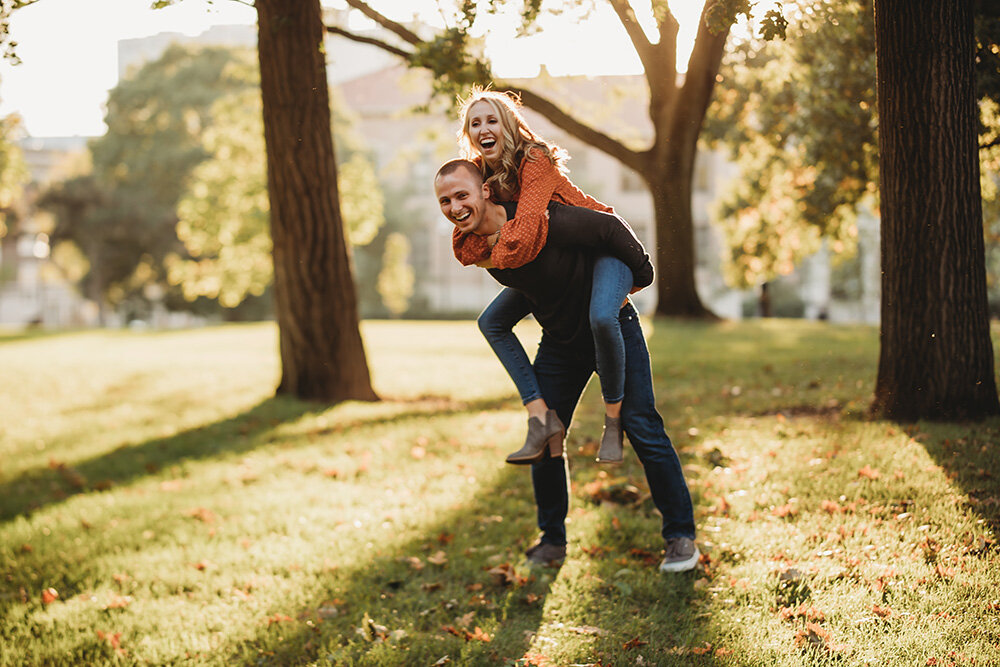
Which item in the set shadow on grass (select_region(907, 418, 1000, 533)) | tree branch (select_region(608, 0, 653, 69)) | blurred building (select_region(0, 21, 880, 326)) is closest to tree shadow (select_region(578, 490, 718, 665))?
shadow on grass (select_region(907, 418, 1000, 533))

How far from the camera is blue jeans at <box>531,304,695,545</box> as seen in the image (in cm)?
423

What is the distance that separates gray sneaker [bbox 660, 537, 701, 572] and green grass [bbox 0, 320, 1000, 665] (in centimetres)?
7

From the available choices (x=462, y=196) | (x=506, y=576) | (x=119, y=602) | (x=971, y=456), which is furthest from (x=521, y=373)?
(x=971, y=456)

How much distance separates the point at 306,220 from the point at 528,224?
23.6ft

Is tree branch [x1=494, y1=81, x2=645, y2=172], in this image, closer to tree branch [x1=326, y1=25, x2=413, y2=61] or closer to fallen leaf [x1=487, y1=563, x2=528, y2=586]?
tree branch [x1=326, y1=25, x2=413, y2=61]

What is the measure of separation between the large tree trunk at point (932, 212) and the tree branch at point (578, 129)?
820 cm

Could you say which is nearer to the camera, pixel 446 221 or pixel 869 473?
pixel 869 473

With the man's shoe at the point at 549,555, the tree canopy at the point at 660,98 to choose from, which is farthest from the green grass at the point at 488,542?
the tree canopy at the point at 660,98

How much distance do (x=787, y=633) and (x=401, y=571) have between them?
229 centimetres

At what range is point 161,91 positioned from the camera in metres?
38.1

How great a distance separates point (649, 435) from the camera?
168 inches

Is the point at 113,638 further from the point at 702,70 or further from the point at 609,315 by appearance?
the point at 702,70

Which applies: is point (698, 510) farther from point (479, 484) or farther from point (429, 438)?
point (429, 438)

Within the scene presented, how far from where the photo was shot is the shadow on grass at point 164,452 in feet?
27.6
